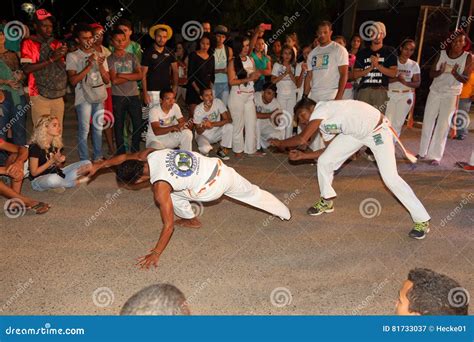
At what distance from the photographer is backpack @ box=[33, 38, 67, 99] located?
5.33 metres

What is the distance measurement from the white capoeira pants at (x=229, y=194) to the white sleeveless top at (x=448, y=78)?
3337 millimetres

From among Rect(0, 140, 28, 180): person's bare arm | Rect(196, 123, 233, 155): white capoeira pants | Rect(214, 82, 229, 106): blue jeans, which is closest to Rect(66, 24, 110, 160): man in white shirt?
Rect(0, 140, 28, 180): person's bare arm

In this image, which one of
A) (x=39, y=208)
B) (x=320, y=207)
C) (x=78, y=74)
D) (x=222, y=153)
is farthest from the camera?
(x=222, y=153)

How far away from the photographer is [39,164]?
4.71 metres

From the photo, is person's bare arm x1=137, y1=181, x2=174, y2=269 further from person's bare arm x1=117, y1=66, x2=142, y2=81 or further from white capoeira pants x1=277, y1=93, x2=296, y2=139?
white capoeira pants x1=277, y1=93, x2=296, y2=139

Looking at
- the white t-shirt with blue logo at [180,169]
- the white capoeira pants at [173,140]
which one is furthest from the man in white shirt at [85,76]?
the white t-shirt with blue logo at [180,169]

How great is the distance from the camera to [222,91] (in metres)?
6.98

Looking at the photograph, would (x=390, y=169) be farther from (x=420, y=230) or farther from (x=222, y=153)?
(x=222, y=153)

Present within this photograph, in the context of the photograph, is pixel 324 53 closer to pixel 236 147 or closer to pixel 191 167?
pixel 236 147

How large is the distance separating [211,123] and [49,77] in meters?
2.22

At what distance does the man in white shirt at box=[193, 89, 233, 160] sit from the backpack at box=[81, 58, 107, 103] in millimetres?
1416

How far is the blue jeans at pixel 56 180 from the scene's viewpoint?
489 centimetres

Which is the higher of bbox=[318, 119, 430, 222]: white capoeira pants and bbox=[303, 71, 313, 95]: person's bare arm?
bbox=[303, 71, 313, 95]: person's bare arm

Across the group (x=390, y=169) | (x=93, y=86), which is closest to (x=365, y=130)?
(x=390, y=169)
